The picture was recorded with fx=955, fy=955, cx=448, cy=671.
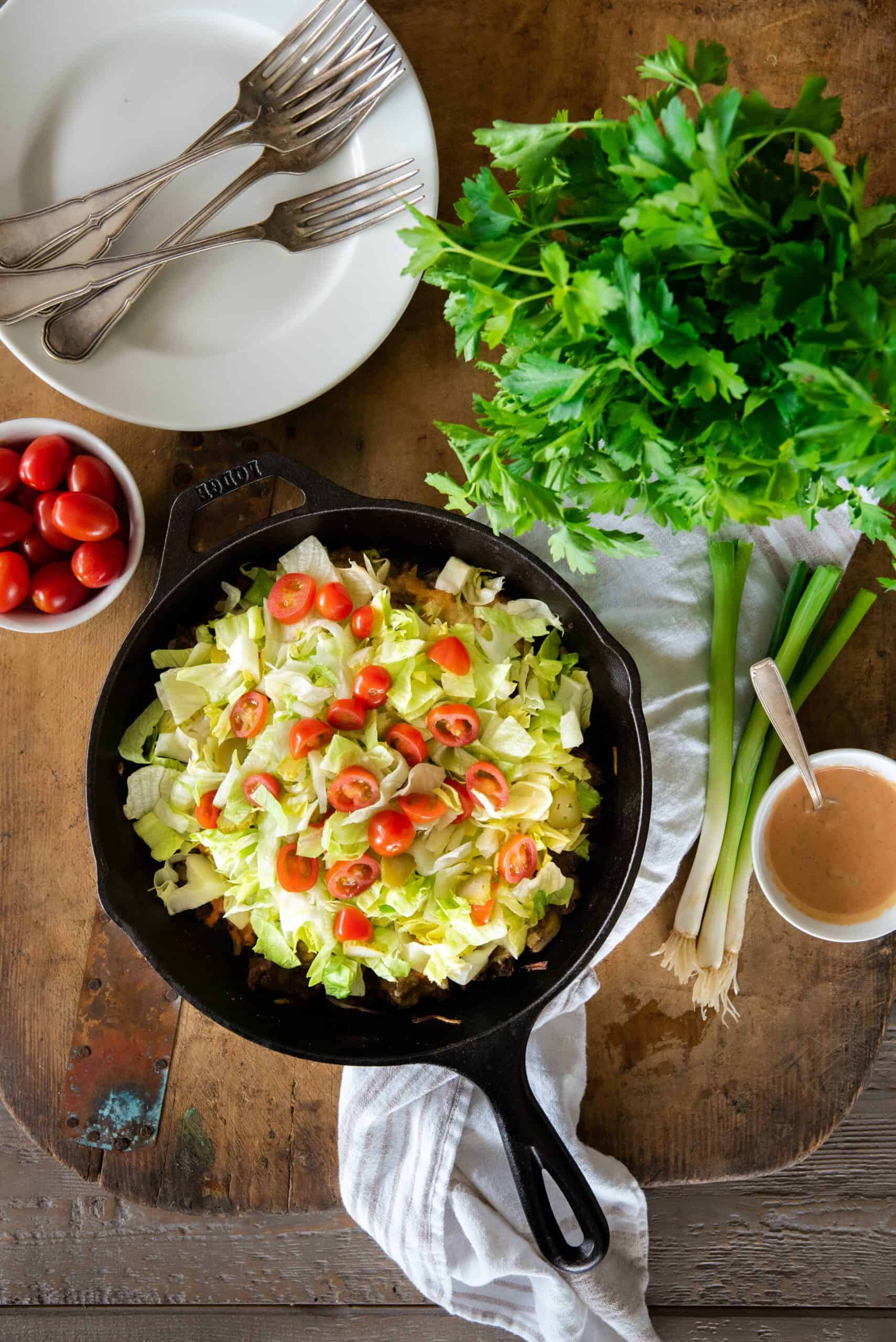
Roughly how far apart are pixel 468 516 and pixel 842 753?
92 centimetres

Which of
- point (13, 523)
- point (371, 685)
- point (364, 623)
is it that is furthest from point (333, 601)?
point (13, 523)

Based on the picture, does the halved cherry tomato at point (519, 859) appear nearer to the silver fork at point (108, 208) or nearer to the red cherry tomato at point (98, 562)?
the red cherry tomato at point (98, 562)

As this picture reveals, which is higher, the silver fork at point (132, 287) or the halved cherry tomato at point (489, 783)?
the silver fork at point (132, 287)

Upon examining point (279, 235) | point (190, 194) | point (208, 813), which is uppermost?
point (190, 194)

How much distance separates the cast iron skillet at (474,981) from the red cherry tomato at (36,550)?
0.29m

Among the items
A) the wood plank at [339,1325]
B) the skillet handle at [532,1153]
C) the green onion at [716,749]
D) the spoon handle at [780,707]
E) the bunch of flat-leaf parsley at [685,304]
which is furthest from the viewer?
the wood plank at [339,1325]

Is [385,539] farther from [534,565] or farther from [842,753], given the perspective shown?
[842,753]

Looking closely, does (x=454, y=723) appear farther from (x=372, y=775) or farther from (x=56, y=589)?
(x=56, y=589)

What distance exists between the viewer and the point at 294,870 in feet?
6.03

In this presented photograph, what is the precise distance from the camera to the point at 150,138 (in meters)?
1.99

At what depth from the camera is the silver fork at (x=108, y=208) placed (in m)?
1.92

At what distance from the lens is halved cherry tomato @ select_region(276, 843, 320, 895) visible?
183cm

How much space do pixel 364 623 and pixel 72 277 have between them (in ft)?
2.97

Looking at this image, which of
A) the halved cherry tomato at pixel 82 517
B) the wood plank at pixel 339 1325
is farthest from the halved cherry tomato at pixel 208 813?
the wood plank at pixel 339 1325
